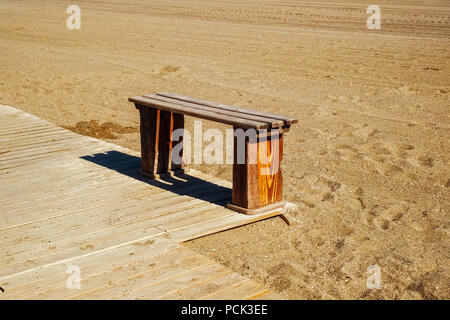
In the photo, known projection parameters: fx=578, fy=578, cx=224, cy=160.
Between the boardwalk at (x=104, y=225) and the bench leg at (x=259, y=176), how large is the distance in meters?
0.10

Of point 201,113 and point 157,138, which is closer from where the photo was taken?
point 201,113

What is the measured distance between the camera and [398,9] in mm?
21844

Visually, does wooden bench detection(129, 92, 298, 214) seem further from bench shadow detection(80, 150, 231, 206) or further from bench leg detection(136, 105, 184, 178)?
bench shadow detection(80, 150, 231, 206)

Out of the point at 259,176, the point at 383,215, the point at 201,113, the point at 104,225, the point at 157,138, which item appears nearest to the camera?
the point at 104,225

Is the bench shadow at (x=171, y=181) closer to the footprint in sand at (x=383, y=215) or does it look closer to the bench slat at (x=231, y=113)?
the bench slat at (x=231, y=113)

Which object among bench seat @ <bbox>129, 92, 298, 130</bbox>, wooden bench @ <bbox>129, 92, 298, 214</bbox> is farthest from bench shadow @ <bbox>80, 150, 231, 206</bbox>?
bench seat @ <bbox>129, 92, 298, 130</bbox>

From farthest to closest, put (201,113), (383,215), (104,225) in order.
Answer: (383,215)
(201,113)
(104,225)

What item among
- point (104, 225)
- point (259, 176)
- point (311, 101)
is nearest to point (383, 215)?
point (259, 176)

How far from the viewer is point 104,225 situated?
14.1 feet

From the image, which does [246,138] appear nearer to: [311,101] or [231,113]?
[231,113]

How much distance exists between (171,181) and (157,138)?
415 mm

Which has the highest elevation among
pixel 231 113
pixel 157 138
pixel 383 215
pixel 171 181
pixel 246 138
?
pixel 231 113

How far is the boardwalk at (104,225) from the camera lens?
11.3ft
